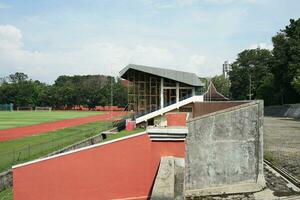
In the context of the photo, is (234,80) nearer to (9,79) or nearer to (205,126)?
(205,126)

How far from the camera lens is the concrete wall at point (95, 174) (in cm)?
852

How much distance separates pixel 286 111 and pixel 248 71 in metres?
30.0

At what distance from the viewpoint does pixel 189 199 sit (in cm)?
1068

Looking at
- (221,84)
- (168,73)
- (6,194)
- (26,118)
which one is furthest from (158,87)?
(221,84)

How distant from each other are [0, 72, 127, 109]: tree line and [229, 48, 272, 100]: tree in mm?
24739

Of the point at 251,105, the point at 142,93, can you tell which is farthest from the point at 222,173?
the point at 142,93

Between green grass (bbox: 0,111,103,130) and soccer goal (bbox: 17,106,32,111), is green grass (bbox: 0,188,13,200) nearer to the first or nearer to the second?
green grass (bbox: 0,111,103,130)

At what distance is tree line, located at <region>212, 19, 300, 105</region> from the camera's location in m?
51.2

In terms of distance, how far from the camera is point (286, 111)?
53562mm

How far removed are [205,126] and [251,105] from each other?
1.73 meters

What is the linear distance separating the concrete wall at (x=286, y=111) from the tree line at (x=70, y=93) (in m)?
37.4

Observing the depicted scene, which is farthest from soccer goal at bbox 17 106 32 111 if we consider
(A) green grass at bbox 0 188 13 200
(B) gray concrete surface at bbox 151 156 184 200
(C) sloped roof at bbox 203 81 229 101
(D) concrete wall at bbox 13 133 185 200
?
(B) gray concrete surface at bbox 151 156 184 200

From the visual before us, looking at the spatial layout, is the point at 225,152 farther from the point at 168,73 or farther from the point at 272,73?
the point at 272,73

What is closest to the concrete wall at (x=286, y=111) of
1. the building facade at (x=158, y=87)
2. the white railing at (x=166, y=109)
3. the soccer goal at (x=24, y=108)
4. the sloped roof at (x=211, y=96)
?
the sloped roof at (x=211, y=96)
